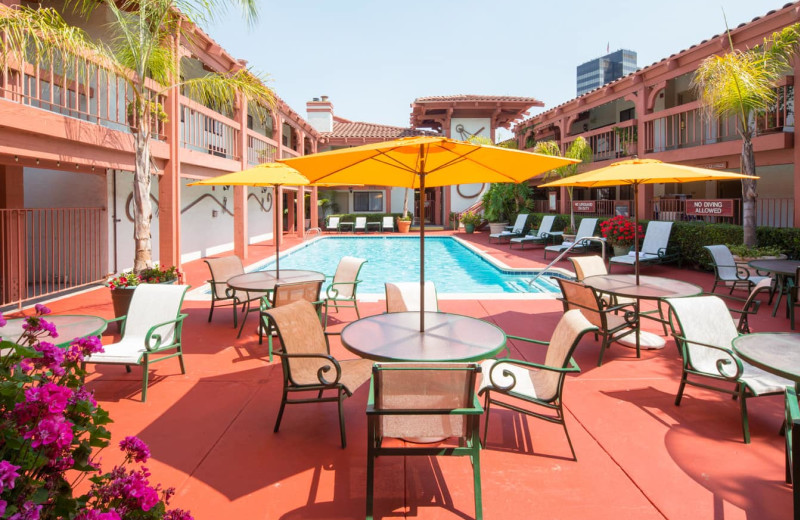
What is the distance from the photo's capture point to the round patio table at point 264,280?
605 centimetres

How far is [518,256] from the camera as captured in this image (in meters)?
15.4

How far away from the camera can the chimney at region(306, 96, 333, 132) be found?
96.8 feet

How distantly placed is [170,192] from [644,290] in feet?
28.8

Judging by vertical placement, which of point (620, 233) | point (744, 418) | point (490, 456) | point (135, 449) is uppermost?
point (620, 233)

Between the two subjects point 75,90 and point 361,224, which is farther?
point 361,224

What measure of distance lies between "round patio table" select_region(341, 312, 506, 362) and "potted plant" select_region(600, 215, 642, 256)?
33.1ft

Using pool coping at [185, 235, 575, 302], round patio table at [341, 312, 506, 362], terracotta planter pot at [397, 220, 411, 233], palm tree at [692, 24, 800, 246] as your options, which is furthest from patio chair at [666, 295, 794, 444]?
terracotta planter pot at [397, 220, 411, 233]

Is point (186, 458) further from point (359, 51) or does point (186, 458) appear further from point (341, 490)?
point (359, 51)

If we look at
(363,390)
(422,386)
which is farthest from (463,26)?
(422,386)

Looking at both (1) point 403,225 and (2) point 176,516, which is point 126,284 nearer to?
(2) point 176,516

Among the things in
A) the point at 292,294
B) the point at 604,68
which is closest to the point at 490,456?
the point at 292,294

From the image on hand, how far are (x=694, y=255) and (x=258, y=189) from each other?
1662 cm

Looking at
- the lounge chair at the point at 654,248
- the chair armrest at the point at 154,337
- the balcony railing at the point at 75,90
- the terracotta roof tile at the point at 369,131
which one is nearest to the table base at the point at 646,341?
the chair armrest at the point at 154,337

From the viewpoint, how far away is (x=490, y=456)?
3330 mm
